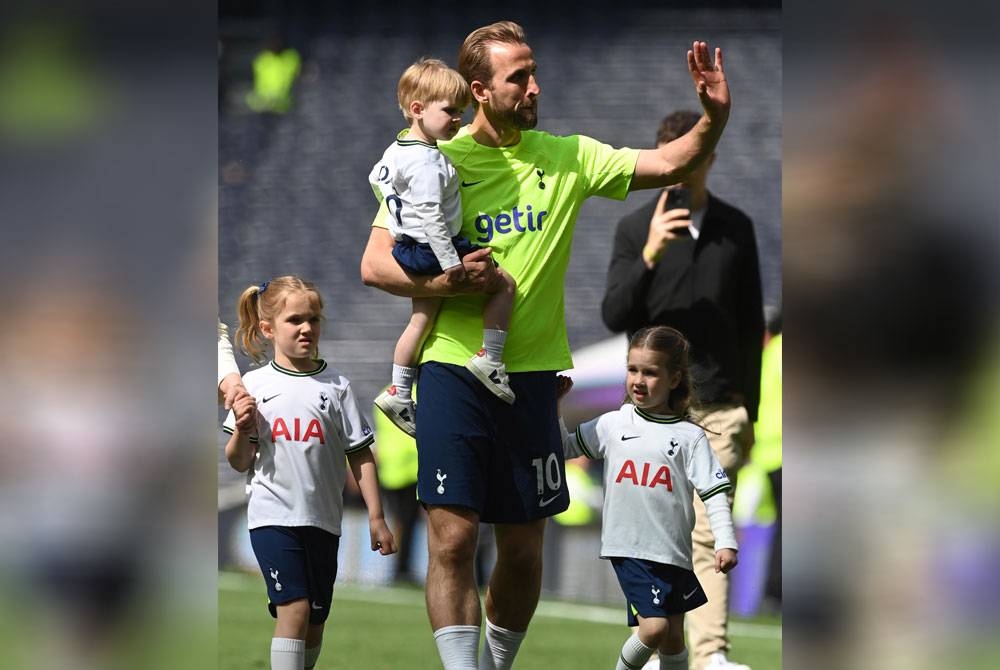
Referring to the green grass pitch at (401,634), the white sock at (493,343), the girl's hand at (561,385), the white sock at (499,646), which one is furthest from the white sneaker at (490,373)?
the green grass pitch at (401,634)

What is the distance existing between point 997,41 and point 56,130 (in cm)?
219

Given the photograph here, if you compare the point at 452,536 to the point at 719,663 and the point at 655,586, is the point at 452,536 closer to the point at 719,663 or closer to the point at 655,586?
the point at 655,586

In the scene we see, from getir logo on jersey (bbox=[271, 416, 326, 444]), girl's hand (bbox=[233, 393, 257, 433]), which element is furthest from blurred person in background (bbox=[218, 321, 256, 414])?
getir logo on jersey (bbox=[271, 416, 326, 444])

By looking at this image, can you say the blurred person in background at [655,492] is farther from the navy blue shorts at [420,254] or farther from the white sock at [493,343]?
the navy blue shorts at [420,254]

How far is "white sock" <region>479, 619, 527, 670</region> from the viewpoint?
4.76m

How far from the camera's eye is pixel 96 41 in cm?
361

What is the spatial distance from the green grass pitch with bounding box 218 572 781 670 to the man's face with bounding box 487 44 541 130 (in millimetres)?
2513

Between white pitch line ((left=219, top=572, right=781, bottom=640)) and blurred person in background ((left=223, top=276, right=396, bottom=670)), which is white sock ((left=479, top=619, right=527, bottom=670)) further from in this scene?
white pitch line ((left=219, top=572, right=781, bottom=640))

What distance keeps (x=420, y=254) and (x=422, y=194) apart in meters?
0.17

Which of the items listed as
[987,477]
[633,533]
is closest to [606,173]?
[633,533]

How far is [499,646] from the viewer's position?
15.6 feet

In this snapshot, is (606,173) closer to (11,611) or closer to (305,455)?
(305,455)

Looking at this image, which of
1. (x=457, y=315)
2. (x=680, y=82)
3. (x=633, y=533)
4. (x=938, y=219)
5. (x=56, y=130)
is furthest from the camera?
(x=680, y=82)

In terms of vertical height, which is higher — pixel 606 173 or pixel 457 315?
pixel 606 173
